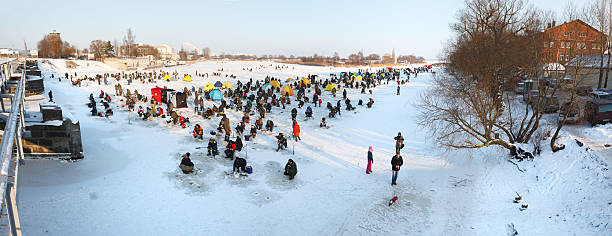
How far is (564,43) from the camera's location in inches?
480

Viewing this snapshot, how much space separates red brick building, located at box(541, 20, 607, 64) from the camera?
38.0 feet

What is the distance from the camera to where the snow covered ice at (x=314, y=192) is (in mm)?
8234

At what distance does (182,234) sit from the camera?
7.80 m

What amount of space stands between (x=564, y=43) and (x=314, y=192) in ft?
36.7

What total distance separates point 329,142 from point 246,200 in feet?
24.7

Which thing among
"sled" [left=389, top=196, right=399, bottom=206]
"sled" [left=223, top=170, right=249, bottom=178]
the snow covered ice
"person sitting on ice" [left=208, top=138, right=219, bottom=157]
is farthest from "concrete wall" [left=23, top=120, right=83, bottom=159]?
"sled" [left=389, top=196, right=399, bottom=206]

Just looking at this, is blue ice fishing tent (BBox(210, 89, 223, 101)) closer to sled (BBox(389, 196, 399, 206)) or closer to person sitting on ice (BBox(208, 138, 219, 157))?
person sitting on ice (BBox(208, 138, 219, 157))

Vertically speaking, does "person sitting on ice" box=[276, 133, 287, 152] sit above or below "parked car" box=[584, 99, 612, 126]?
below

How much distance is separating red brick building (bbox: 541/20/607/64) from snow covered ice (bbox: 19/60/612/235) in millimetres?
3223

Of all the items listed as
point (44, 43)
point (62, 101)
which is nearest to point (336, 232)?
point (62, 101)

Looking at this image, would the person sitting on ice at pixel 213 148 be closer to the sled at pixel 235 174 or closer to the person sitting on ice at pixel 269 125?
the sled at pixel 235 174

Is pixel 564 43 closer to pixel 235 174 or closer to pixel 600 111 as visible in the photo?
pixel 600 111

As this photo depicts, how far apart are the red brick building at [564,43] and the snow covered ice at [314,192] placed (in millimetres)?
3223

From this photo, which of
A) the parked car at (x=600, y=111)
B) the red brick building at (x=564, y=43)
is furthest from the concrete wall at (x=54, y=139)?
the parked car at (x=600, y=111)
